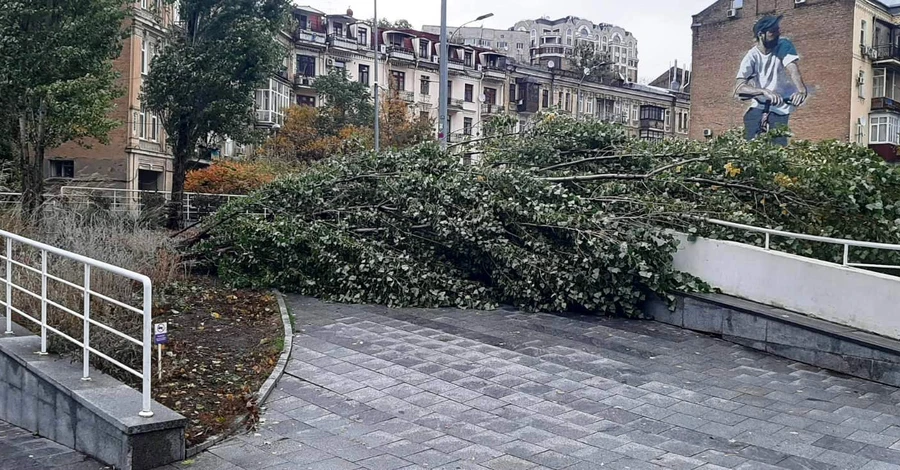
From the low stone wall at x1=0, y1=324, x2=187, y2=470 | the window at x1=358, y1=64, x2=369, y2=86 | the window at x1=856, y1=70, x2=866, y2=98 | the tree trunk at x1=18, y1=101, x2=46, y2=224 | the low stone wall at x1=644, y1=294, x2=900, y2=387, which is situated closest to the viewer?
the low stone wall at x1=0, y1=324, x2=187, y2=470

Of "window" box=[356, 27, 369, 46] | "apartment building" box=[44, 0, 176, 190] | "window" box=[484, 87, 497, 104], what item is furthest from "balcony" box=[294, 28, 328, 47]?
"apartment building" box=[44, 0, 176, 190]

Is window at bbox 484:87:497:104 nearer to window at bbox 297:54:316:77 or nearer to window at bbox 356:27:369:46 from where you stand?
window at bbox 356:27:369:46

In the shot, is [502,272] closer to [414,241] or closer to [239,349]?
[414,241]

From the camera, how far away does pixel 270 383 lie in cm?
661

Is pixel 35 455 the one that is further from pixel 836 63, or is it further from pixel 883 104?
pixel 883 104

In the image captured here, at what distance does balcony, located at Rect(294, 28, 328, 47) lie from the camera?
51094 mm

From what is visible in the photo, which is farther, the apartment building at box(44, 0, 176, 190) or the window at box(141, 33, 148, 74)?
the window at box(141, 33, 148, 74)

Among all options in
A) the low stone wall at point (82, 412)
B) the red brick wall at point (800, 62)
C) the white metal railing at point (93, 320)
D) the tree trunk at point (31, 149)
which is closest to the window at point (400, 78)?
the red brick wall at point (800, 62)

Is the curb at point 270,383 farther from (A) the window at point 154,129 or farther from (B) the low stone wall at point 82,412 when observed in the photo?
(A) the window at point 154,129

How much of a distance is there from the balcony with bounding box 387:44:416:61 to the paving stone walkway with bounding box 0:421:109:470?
5161cm

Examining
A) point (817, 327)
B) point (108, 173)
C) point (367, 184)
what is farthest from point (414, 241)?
point (108, 173)

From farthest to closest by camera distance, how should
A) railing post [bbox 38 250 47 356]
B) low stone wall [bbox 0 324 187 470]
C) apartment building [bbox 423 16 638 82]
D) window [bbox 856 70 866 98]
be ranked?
apartment building [bbox 423 16 638 82] → window [bbox 856 70 866 98] → railing post [bbox 38 250 47 356] → low stone wall [bbox 0 324 187 470]

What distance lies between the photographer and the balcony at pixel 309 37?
2012 inches

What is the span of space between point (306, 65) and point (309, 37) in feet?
6.13
